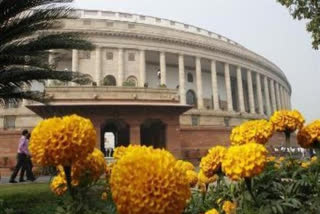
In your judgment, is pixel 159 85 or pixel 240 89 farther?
pixel 240 89

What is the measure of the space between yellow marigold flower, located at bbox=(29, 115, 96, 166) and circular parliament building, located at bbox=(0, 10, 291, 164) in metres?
21.6

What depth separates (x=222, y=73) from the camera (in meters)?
61.6

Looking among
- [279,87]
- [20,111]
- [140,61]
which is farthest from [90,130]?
[279,87]

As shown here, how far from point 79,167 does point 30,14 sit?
9156mm

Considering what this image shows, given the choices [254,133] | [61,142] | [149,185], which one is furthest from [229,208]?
[149,185]

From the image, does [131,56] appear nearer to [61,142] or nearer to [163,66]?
[163,66]

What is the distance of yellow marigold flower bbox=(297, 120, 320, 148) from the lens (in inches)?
166

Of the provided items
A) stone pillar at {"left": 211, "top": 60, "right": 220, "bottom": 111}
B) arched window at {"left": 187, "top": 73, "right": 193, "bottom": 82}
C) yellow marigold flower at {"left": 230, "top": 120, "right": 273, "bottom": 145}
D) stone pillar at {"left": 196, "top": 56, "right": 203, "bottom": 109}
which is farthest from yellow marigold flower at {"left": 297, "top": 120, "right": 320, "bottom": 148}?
arched window at {"left": 187, "top": 73, "right": 193, "bottom": 82}

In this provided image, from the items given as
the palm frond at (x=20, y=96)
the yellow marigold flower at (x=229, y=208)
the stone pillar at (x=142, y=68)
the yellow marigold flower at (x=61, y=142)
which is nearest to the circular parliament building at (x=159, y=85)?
the stone pillar at (x=142, y=68)

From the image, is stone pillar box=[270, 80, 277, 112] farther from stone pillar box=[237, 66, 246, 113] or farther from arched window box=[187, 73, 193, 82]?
arched window box=[187, 73, 193, 82]

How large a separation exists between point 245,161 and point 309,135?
1496 millimetres

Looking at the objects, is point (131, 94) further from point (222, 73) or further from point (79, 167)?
point (222, 73)

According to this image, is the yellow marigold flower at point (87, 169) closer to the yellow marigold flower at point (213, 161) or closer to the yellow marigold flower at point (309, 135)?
the yellow marigold flower at point (213, 161)

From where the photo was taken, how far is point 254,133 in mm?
4215
